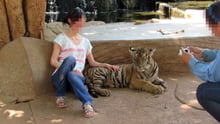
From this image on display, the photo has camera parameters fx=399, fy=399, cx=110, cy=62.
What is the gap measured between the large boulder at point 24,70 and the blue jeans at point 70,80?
0.41 m

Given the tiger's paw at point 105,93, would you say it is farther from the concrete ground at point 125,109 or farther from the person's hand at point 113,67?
the person's hand at point 113,67

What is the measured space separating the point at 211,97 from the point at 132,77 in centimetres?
176

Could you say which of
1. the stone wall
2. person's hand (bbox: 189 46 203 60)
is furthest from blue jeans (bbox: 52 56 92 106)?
person's hand (bbox: 189 46 203 60)

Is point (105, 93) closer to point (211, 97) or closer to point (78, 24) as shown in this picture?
point (78, 24)

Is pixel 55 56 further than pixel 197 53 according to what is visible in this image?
Yes

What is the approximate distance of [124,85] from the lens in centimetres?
476

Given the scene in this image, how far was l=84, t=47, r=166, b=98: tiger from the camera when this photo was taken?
4.49 m

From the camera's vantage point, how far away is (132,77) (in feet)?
15.3

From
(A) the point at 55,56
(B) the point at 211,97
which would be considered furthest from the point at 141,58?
(B) the point at 211,97

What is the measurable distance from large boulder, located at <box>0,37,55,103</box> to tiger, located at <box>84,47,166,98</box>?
492 millimetres

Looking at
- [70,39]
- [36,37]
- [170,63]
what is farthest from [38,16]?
[170,63]

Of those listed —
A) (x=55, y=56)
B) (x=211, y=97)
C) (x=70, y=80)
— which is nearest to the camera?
(x=211, y=97)

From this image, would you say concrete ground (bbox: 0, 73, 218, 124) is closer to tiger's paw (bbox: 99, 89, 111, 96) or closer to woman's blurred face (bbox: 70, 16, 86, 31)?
tiger's paw (bbox: 99, 89, 111, 96)

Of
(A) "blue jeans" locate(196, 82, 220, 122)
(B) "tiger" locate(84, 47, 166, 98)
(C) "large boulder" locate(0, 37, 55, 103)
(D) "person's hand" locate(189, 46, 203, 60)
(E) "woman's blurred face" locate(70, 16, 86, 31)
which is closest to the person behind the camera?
(A) "blue jeans" locate(196, 82, 220, 122)
